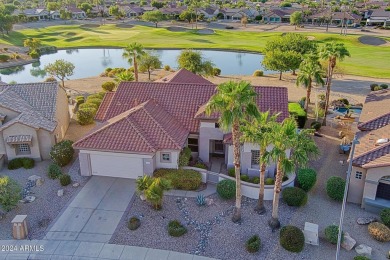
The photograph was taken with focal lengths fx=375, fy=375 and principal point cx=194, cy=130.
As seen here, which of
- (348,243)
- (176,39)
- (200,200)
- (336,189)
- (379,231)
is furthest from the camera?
(176,39)

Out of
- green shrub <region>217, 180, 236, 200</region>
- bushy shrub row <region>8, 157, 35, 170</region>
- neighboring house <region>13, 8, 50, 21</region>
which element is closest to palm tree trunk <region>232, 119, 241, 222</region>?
green shrub <region>217, 180, 236, 200</region>

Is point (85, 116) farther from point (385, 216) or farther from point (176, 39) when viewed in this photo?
point (176, 39)

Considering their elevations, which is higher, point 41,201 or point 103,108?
point 103,108

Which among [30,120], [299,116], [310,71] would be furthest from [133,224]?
[310,71]

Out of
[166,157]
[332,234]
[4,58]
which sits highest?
[166,157]

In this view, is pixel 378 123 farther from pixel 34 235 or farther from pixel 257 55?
pixel 257 55

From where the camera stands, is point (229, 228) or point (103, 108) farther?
point (103, 108)

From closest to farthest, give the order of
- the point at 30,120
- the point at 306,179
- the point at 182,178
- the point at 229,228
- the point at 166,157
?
the point at 229,228, the point at 306,179, the point at 182,178, the point at 166,157, the point at 30,120
